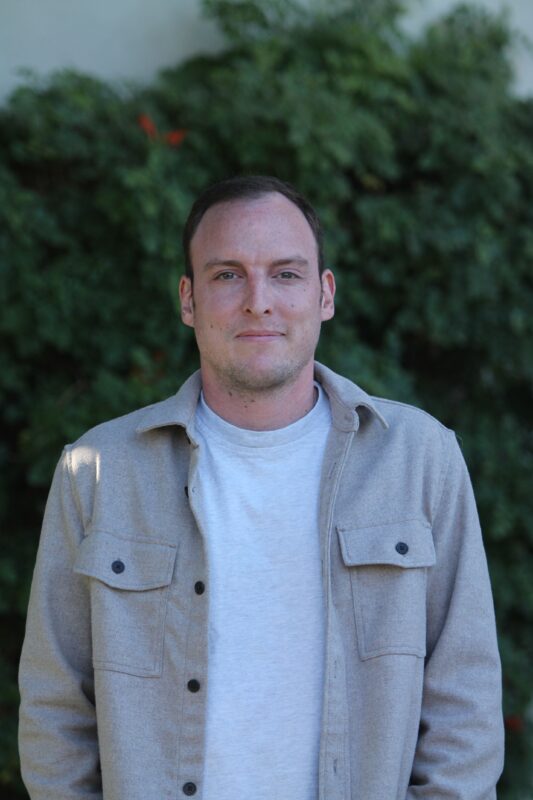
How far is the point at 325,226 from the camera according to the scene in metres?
4.30

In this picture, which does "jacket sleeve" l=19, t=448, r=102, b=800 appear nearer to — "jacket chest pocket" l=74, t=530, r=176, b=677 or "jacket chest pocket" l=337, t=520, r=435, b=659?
"jacket chest pocket" l=74, t=530, r=176, b=677

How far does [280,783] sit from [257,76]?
2.86 m

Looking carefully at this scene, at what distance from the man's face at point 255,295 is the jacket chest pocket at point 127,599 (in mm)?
427

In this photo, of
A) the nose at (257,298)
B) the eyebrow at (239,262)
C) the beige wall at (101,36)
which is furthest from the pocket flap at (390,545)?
the beige wall at (101,36)

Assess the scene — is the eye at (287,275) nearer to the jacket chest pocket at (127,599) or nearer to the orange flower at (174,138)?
the jacket chest pocket at (127,599)

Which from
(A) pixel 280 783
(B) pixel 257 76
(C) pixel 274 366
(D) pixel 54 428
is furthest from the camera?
(B) pixel 257 76

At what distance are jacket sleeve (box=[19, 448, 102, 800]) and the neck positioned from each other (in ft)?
1.25

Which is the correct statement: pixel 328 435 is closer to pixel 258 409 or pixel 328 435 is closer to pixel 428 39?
pixel 258 409

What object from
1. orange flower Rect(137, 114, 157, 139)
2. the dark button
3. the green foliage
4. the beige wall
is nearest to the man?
the dark button

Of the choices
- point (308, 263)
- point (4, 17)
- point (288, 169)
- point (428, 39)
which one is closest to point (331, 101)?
point (288, 169)

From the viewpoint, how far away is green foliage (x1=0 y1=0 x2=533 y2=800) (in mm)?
4062

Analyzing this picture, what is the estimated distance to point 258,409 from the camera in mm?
2463

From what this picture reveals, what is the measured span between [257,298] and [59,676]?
0.92 meters

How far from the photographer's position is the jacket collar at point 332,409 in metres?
2.45
